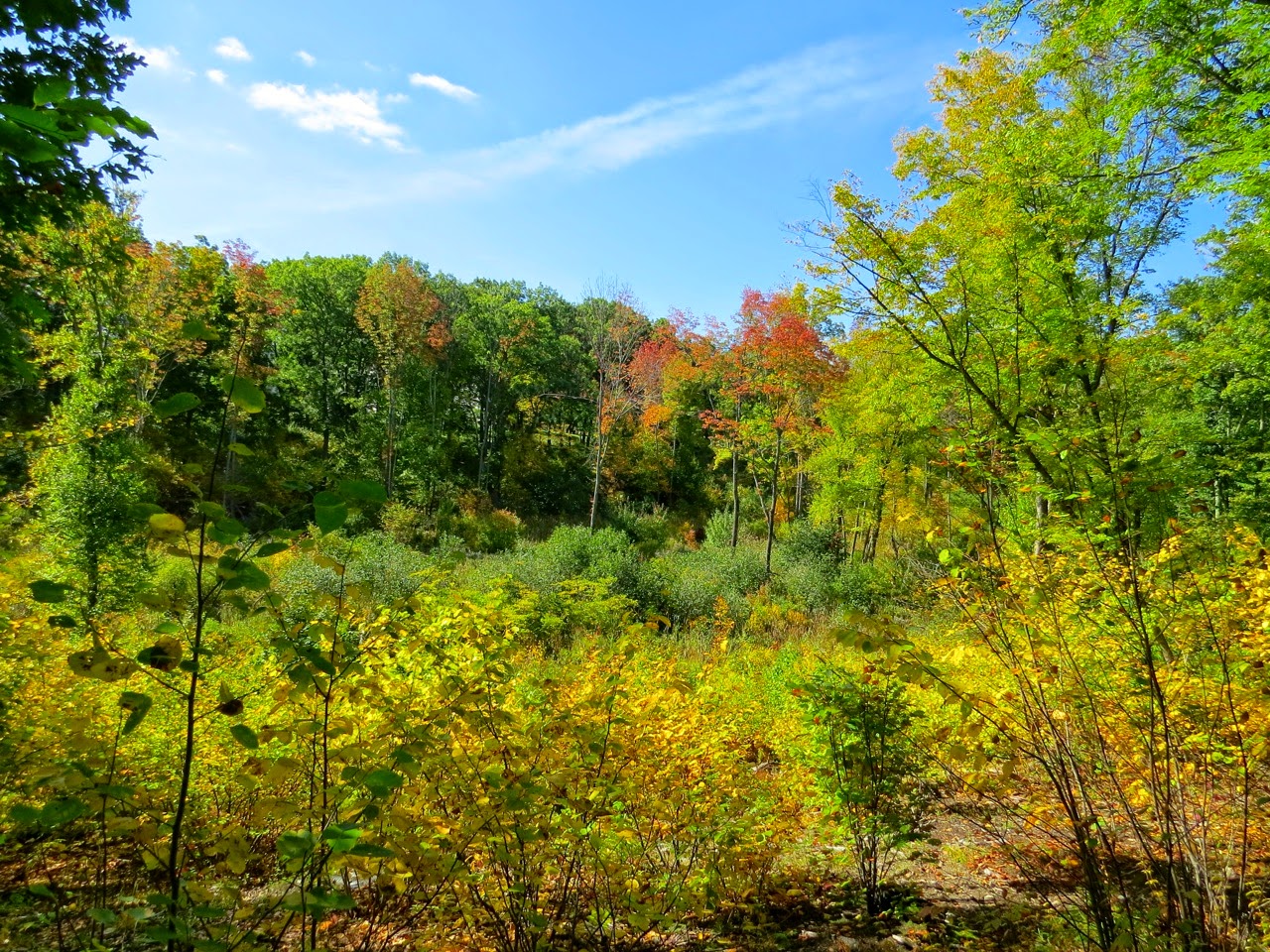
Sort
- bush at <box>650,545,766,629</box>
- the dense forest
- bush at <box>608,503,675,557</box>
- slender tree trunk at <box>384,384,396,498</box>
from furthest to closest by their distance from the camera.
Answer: bush at <box>608,503,675,557</box>, slender tree trunk at <box>384,384,396,498</box>, bush at <box>650,545,766,629</box>, the dense forest

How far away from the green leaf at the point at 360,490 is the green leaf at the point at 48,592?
1.49 feet

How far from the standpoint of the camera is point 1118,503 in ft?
7.34

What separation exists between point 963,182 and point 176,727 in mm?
8839

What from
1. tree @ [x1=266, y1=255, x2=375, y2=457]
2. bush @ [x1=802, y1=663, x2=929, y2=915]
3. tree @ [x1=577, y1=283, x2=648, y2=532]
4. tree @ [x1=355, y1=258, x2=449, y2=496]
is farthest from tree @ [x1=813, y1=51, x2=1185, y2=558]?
tree @ [x1=266, y1=255, x2=375, y2=457]

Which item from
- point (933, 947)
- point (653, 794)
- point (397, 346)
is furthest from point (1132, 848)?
point (397, 346)

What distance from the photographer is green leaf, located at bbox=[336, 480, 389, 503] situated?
41.4 inches

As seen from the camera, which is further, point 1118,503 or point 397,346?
point 397,346

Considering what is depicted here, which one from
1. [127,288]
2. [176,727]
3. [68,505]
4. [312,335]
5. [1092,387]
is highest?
[312,335]

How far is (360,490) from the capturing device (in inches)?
42.5

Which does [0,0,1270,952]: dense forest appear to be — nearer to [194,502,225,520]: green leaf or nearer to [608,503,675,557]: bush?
[194,502,225,520]: green leaf

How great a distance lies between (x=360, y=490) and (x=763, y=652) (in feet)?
28.1

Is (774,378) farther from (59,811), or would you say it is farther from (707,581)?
(59,811)

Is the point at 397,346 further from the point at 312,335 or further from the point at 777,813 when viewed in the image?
the point at 777,813

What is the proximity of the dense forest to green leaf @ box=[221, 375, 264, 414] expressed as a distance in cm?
7
